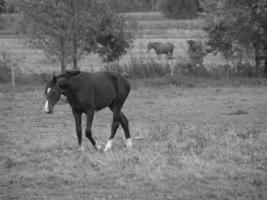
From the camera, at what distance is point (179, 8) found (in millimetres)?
62094

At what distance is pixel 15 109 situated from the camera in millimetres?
19484

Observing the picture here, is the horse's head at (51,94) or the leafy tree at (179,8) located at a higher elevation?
the horse's head at (51,94)

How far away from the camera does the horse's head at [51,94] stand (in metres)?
11.2

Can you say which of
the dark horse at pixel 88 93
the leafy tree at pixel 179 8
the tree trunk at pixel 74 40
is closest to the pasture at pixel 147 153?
the dark horse at pixel 88 93

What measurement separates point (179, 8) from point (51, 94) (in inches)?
2054

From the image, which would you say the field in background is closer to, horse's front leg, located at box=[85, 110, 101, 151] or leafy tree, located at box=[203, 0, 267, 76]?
leafy tree, located at box=[203, 0, 267, 76]

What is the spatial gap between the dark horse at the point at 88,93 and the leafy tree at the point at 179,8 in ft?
163

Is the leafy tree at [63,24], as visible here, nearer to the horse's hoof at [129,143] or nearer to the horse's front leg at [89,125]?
the horse's hoof at [129,143]

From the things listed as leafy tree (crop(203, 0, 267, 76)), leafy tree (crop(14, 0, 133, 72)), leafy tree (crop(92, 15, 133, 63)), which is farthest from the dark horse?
leafy tree (crop(203, 0, 267, 76))

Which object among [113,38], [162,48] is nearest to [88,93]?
[113,38]

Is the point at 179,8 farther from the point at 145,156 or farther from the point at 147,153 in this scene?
the point at 145,156

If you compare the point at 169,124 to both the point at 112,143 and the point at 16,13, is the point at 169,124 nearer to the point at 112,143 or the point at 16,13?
the point at 112,143

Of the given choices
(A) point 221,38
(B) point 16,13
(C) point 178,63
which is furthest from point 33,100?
(A) point 221,38

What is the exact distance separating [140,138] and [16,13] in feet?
50.4
